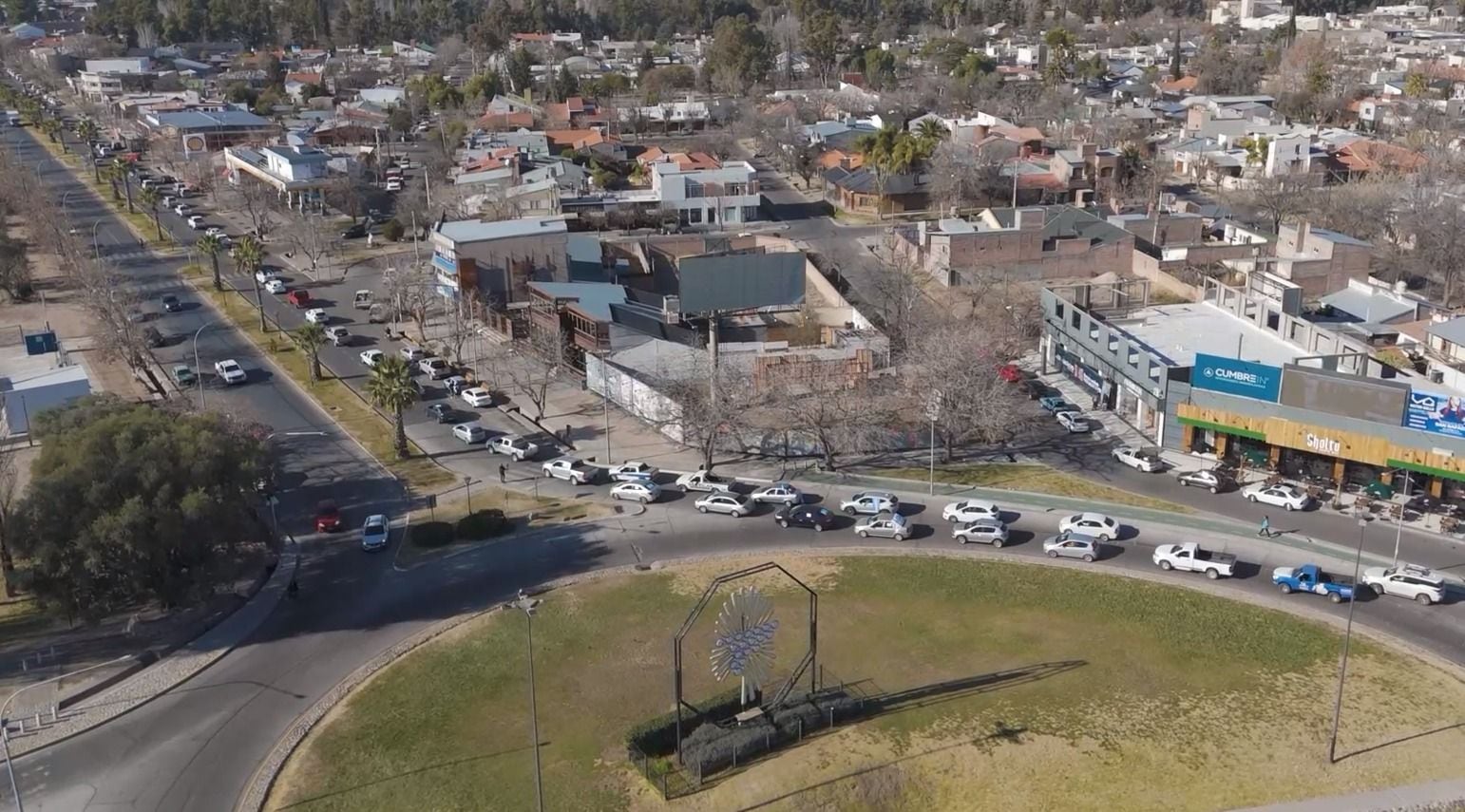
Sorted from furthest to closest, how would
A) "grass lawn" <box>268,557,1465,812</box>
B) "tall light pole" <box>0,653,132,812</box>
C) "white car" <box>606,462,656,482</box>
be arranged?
"white car" <box>606,462,656,482</box>, "grass lawn" <box>268,557,1465,812</box>, "tall light pole" <box>0,653,132,812</box>

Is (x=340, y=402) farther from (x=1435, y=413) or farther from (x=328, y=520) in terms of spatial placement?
(x=1435, y=413)

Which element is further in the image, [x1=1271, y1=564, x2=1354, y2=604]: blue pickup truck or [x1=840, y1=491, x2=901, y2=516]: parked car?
[x1=840, y1=491, x2=901, y2=516]: parked car

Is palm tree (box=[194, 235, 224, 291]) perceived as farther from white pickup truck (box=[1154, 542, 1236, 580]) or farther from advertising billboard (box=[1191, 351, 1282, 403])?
white pickup truck (box=[1154, 542, 1236, 580])

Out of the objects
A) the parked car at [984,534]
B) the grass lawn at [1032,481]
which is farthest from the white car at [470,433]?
the parked car at [984,534]

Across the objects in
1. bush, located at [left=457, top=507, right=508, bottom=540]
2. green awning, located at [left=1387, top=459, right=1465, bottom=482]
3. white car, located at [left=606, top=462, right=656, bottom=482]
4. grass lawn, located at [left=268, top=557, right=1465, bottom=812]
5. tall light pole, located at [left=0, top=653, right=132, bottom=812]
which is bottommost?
grass lawn, located at [left=268, top=557, right=1465, bottom=812]

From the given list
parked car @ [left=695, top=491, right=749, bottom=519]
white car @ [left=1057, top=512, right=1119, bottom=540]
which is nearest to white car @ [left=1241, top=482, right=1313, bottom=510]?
white car @ [left=1057, top=512, right=1119, bottom=540]

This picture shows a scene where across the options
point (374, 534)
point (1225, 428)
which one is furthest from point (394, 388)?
point (1225, 428)

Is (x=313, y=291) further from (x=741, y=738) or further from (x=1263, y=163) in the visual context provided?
(x=1263, y=163)
